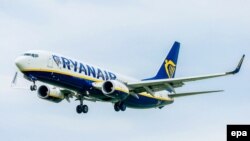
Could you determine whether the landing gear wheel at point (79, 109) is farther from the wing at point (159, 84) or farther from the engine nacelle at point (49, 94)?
the wing at point (159, 84)

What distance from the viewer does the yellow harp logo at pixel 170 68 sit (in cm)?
8031

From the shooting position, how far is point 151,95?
70188 mm

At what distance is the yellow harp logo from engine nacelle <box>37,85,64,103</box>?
16.2 m

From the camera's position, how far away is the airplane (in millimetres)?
61781

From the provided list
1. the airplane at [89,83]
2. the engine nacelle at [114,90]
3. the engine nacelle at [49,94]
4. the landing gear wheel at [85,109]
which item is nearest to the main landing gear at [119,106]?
the airplane at [89,83]

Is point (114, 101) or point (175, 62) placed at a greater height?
point (175, 62)

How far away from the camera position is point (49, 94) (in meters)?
69.0

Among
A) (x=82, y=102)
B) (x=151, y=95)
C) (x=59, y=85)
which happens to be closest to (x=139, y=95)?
(x=151, y=95)

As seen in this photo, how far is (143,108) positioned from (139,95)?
7.13 ft

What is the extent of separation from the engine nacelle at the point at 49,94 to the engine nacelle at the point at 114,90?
6943 mm

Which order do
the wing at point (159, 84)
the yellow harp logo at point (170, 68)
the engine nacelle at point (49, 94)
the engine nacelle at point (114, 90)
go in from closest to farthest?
the wing at point (159, 84)
the engine nacelle at point (114, 90)
the engine nacelle at point (49, 94)
the yellow harp logo at point (170, 68)

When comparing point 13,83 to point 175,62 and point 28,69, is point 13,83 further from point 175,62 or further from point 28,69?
point 175,62

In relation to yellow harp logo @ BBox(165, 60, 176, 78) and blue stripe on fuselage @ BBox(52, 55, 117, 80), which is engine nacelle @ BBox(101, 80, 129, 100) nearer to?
blue stripe on fuselage @ BBox(52, 55, 117, 80)

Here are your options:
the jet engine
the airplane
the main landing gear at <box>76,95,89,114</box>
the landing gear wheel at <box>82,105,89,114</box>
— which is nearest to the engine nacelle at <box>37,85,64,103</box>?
the airplane
